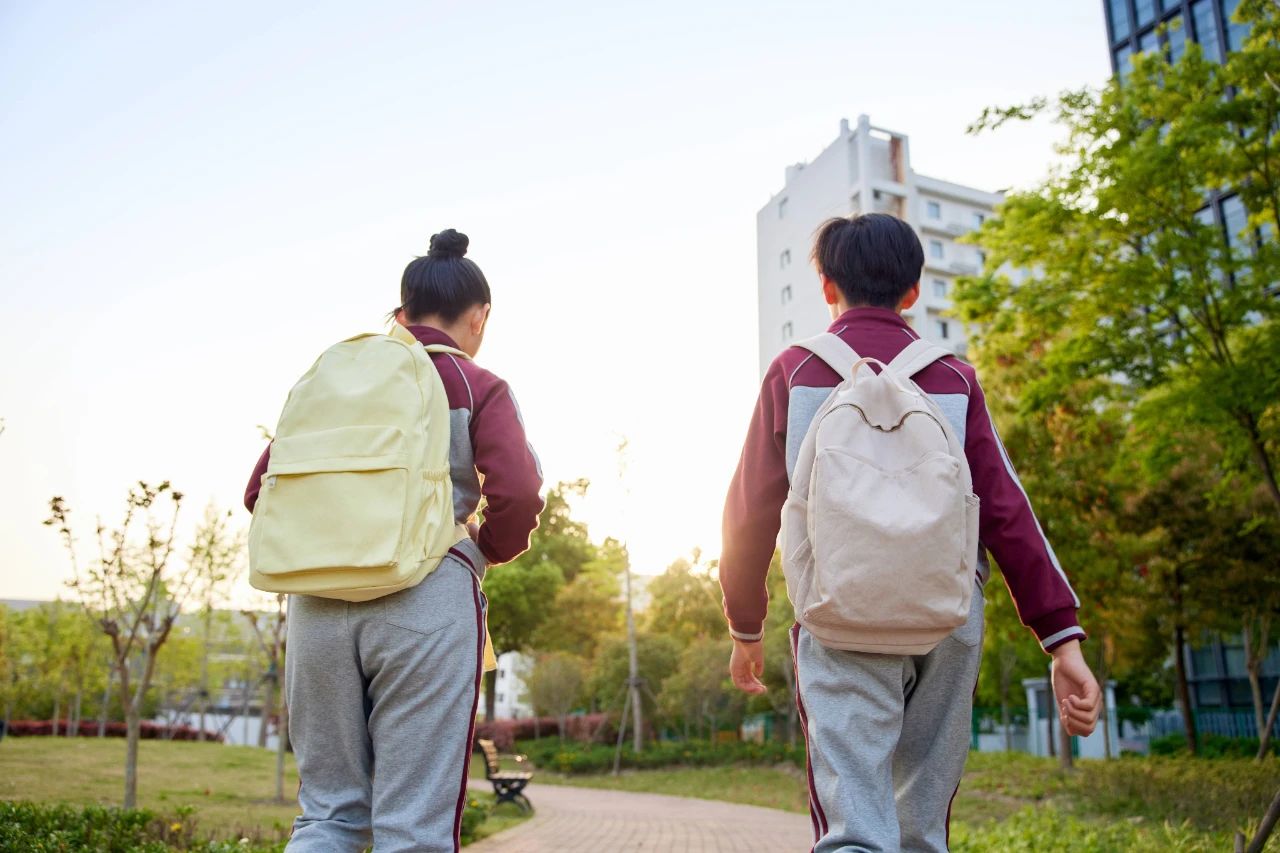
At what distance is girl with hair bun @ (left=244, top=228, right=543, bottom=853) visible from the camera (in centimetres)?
200

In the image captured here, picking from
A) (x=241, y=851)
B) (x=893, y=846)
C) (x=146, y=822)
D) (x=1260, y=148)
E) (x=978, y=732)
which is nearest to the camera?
(x=893, y=846)

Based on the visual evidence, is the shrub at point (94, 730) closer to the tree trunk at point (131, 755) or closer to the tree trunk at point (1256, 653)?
the tree trunk at point (131, 755)

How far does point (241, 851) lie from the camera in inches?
194

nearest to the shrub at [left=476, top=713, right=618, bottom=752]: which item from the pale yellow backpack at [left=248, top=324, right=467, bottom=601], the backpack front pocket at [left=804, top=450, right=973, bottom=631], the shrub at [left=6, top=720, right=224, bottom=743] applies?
the shrub at [left=6, top=720, right=224, bottom=743]

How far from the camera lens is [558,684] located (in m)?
25.6

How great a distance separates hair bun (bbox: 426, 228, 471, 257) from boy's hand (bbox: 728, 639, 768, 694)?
124 centimetres

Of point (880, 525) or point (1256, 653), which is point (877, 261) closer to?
point (880, 525)

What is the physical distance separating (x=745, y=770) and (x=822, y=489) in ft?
61.3

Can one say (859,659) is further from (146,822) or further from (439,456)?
(146,822)

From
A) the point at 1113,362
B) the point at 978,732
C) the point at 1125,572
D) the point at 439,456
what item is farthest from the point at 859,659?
the point at 978,732

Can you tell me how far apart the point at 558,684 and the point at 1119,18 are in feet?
84.8

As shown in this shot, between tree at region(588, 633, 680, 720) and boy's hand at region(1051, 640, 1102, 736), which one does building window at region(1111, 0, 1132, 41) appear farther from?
boy's hand at region(1051, 640, 1102, 736)

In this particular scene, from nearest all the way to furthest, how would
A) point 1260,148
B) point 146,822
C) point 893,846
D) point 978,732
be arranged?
point 893,846, point 146,822, point 1260,148, point 978,732

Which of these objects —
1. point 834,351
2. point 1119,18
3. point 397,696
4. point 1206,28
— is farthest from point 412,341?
point 1119,18
